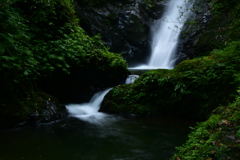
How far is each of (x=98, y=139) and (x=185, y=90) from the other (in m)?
4.18

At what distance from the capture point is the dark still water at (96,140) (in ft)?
15.0

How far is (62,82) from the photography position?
417 inches

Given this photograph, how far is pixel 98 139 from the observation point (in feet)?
18.6

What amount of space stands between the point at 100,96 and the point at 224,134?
7.72 m

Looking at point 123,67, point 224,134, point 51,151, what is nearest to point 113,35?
point 123,67

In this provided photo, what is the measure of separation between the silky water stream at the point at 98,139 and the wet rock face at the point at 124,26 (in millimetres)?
11367

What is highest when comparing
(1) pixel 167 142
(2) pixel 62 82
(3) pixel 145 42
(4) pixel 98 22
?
(4) pixel 98 22

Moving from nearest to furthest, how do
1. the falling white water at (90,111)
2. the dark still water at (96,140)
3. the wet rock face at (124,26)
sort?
the dark still water at (96,140), the falling white water at (90,111), the wet rock face at (124,26)

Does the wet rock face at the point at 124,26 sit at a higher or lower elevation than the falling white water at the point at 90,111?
higher

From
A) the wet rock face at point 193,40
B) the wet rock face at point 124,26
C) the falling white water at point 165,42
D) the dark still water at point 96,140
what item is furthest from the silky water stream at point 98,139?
the wet rock face at point 124,26

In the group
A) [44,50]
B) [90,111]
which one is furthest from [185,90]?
[44,50]

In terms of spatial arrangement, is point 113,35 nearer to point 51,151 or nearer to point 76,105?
point 76,105

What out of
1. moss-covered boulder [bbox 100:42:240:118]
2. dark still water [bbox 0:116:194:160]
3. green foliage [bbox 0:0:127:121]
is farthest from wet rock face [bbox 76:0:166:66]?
dark still water [bbox 0:116:194:160]

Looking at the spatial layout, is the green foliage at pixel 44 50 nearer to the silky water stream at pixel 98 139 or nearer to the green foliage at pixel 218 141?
the silky water stream at pixel 98 139
